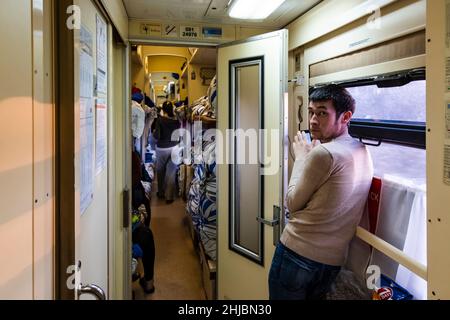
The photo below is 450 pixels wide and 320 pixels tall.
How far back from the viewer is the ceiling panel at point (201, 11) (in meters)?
2.01

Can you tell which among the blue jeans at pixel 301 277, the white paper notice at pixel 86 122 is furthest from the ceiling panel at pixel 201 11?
the blue jeans at pixel 301 277

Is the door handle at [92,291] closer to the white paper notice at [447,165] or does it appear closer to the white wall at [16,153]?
the white wall at [16,153]

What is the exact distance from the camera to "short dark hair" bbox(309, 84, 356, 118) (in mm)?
1821

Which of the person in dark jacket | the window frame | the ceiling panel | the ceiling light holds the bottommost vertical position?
the person in dark jacket

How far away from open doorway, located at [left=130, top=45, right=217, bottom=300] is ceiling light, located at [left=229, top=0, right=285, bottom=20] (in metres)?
0.61

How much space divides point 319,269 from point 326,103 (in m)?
0.89

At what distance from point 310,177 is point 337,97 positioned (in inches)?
19.9

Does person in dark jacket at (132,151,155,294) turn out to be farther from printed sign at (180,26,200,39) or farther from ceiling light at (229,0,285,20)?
ceiling light at (229,0,285,20)

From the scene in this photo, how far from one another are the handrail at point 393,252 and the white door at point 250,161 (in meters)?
0.58

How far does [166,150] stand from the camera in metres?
5.82

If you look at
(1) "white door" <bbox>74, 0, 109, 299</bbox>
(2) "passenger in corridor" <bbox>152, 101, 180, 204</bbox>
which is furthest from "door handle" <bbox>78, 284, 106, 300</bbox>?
(2) "passenger in corridor" <bbox>152, 101, 180, 204</bbox>

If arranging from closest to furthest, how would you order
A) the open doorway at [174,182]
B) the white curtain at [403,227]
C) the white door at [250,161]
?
the white curtain at [403,227] < the white door at [250,161] < the open doorway at [174,182]
